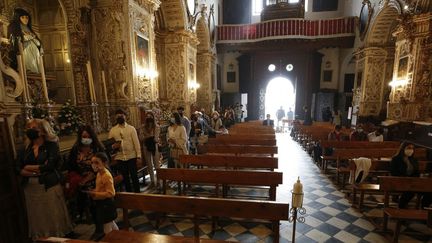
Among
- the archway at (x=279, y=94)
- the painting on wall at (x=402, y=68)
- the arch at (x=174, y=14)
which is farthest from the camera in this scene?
the archway at (x=279, y=94)

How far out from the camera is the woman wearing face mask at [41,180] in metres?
2.80

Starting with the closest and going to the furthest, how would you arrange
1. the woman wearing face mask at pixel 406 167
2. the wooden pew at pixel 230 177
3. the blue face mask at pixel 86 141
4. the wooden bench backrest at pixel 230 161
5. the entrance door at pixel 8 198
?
the entrance door at pixel 8 198, the blue face mask at pixel 86 141, the wooden pew at pixel 230 177, the woman wearing face mask at pixel 406 167, the wooden bench backrest at pixel 230 161

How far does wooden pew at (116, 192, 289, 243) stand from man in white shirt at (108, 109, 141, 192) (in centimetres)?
182

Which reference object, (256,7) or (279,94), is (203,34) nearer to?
(256,7)

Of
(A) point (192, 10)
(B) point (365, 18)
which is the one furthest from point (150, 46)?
(B) point (365, 18)

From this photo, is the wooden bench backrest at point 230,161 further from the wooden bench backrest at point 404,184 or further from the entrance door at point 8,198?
the entrance door at point 8,198

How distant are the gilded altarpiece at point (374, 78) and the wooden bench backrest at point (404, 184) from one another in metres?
10.0

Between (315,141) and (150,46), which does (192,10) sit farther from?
(315,141)

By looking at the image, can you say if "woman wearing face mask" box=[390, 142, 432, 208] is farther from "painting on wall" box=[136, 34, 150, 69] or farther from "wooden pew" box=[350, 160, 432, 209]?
"painting on wall" box=[136, 34, 150, 69]

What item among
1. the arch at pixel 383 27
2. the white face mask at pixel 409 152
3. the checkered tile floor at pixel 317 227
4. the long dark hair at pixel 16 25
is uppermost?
the arch at pixel 383 27

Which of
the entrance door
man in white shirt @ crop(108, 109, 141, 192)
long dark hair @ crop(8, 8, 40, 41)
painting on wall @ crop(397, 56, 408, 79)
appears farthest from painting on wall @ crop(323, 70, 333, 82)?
the entrance door

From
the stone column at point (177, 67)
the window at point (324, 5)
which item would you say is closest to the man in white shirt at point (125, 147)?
the stone column at point (177, 67)

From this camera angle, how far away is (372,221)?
3682 millimetres

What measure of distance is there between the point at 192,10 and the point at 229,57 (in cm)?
830
